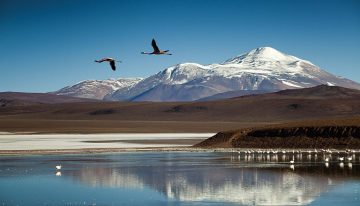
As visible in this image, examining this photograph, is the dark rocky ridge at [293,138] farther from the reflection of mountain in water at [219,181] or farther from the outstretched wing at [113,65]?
the outstretched wing at [113,65]

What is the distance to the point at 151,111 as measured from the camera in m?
196

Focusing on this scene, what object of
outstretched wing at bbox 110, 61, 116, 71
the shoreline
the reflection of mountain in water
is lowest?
the reflection of mountain in water

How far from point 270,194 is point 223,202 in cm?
341

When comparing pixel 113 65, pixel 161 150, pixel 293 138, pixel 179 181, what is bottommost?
pixel 179 181

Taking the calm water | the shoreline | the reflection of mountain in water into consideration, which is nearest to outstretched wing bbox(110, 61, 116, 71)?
the calm water

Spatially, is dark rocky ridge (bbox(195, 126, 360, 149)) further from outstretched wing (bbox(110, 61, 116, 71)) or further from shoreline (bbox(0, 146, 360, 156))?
outstretched wing (bbox(110, 61, 116, 71))

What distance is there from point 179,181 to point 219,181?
6.83 ft

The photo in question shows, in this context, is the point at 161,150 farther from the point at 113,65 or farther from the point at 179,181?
the point at 113,65

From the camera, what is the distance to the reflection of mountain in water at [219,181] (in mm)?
28078

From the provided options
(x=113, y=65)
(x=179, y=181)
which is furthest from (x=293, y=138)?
(x=113, y=65)

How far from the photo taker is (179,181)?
3397 centimetres

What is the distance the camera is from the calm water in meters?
27.5

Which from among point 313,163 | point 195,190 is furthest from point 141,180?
point 313,163

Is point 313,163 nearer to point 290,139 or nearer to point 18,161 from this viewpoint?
point 290,139
